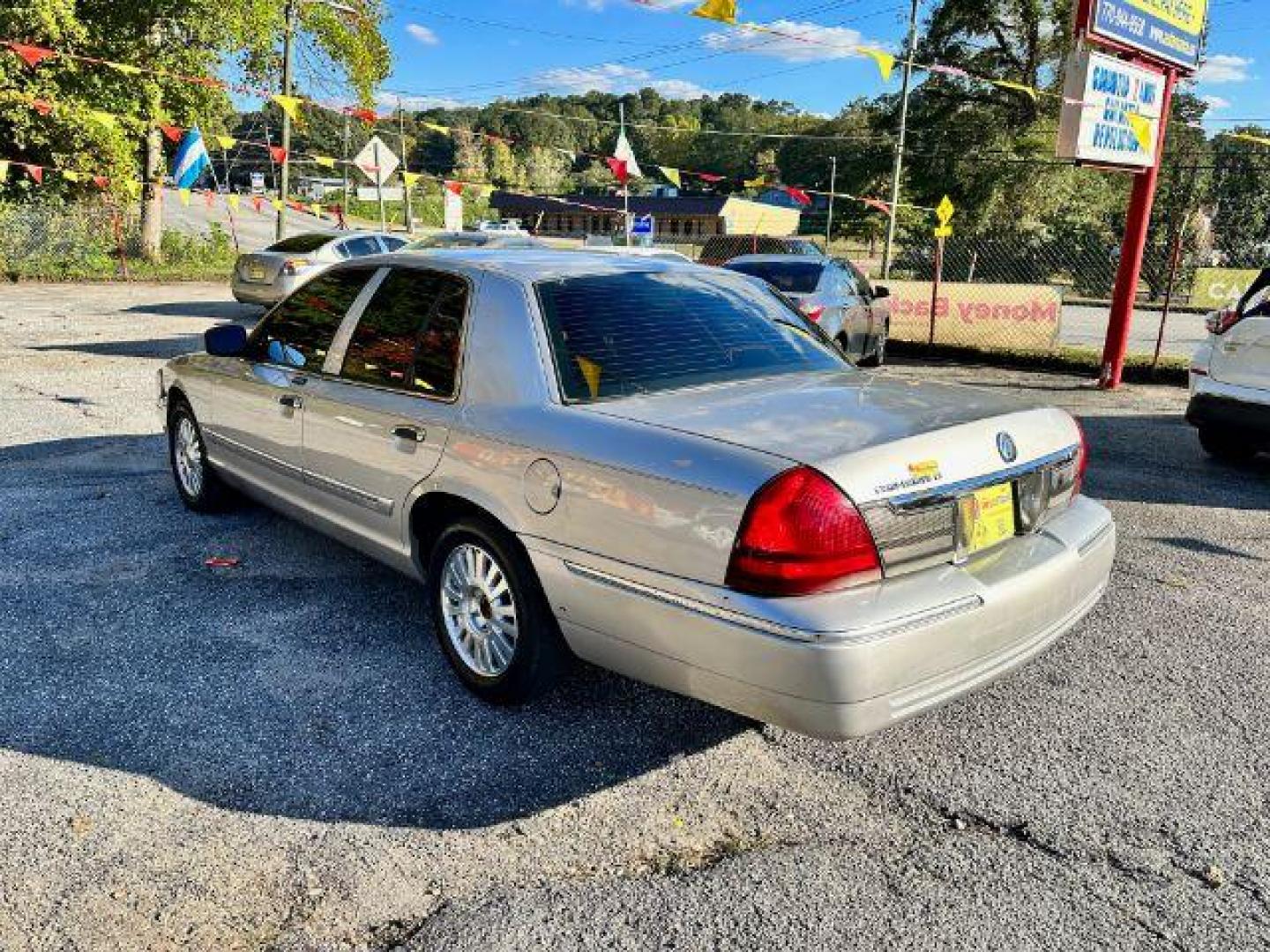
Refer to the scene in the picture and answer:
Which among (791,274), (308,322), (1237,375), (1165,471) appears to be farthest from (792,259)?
(308,322)

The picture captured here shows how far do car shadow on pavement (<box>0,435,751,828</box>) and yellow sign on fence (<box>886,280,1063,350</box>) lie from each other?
11.8 metres

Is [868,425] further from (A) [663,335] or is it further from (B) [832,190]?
(B) [832,190]

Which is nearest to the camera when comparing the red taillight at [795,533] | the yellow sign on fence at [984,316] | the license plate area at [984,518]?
the red taillight at [795,533]

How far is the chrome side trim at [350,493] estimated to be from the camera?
387cm

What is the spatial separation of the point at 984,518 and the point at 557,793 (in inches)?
59.7

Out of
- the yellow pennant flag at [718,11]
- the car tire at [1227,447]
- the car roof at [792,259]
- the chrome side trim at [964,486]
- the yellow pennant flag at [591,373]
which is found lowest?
the car tire at [1227,447]

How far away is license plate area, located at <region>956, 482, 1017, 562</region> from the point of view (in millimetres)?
2852

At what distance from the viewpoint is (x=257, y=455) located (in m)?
4.79

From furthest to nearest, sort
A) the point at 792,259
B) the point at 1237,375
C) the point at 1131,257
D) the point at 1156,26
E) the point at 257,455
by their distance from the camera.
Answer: the point at 1131,257 → the point at 792,259 → the point at 1156,26 → the point at 1237,375 → the point at 257,455

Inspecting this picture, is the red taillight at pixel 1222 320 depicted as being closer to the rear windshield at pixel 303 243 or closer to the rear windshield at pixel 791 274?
the rear windshield at pixel 791 274

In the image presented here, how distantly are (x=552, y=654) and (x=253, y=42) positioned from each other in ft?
80.5

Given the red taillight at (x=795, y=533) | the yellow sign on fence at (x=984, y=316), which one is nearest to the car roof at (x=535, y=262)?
the red taillight at (x=795, y=533)

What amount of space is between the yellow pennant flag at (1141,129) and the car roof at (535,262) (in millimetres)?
8762

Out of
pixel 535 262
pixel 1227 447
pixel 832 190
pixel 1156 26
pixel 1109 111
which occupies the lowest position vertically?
pixel 1227 447
